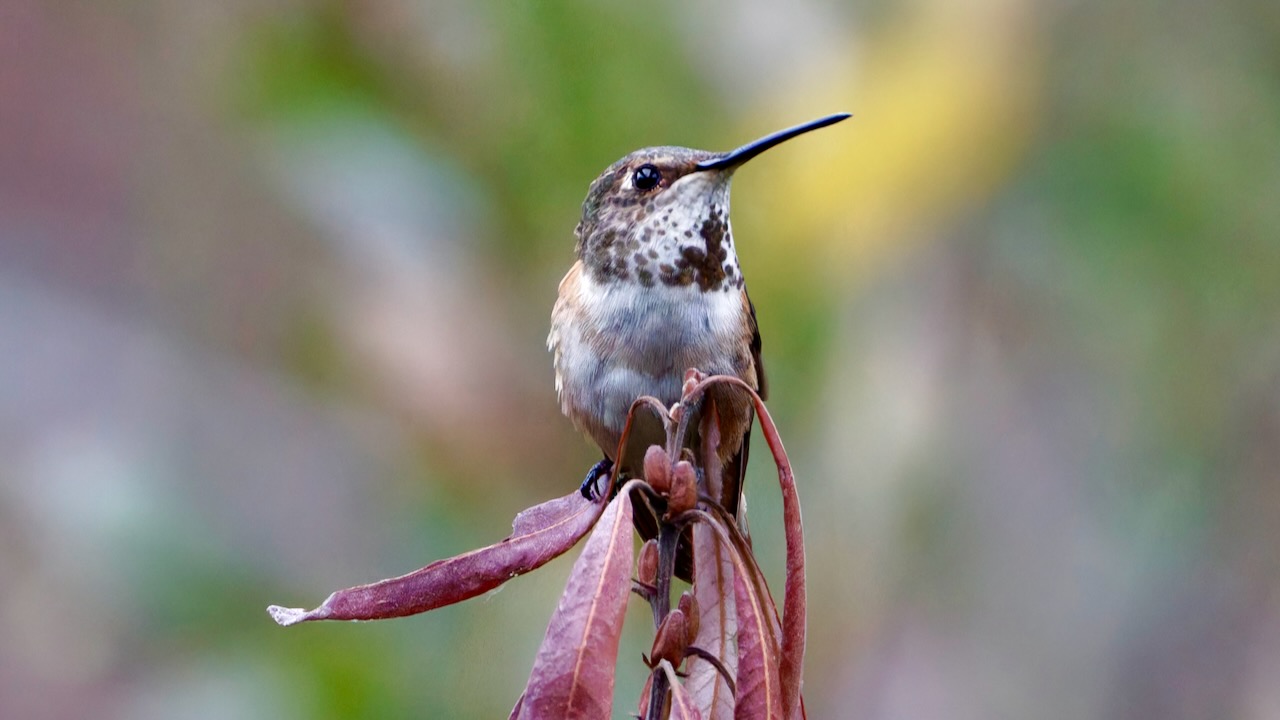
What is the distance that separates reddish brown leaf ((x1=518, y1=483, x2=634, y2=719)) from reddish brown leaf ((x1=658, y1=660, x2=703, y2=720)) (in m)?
0.09

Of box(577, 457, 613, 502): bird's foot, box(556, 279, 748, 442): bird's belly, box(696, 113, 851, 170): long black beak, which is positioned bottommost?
box(577, 457, 613, 502): bird's foot

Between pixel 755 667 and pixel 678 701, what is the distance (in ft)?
0.38

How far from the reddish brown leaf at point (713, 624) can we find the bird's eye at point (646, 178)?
1087mm

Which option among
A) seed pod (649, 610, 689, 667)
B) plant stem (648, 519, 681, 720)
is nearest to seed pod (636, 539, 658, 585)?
plant stem (648, 519, 681, 720)

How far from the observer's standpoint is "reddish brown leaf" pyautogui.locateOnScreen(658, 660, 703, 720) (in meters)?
1.69

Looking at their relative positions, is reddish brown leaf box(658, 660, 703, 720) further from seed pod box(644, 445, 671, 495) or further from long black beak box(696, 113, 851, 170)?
long black beak box(696, 113, 851, 170)

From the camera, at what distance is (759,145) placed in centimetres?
248

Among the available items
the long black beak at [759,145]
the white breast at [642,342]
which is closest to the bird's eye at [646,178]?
the long black beak at [759,145]

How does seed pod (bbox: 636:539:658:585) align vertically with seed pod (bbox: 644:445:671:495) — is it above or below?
below

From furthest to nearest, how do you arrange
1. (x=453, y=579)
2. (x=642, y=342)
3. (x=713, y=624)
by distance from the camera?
(x=642, y=342)
(x=713, y=624)
(x=453, y=579)

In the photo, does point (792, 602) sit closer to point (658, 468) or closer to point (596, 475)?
point (658, 468)

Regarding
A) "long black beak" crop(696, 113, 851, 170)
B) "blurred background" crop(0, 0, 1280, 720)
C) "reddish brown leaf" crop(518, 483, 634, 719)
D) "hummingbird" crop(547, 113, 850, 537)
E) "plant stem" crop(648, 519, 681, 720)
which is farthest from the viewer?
"blurred background" crop(0, 0, 1280, 720)

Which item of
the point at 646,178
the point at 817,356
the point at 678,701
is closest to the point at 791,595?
the point at 678,701

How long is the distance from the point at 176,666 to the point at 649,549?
3468 mm
